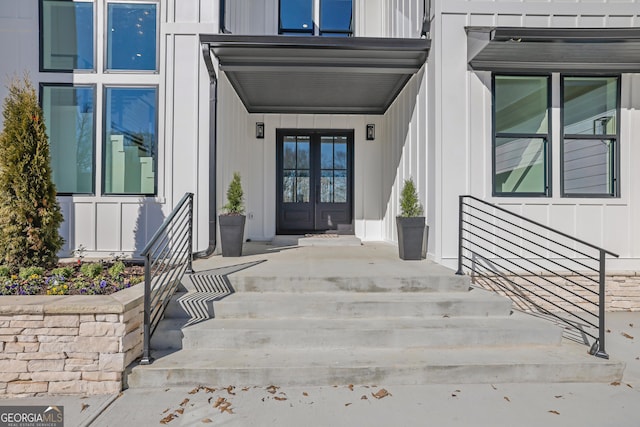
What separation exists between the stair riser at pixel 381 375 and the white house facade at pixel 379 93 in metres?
Result: 1.73

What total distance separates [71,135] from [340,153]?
4521 millimetres

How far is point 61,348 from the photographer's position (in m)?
2.42

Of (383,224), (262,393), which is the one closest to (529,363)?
(262,393)

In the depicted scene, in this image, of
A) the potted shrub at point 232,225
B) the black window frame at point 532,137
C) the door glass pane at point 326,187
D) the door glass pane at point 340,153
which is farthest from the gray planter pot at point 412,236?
the door glass pane at point 340,153

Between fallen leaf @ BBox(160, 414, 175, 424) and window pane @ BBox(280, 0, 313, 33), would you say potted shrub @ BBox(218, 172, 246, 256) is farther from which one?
window pane @ BBox(280, 0, 313, 33)

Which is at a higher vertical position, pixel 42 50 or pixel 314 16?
pixel 314 16

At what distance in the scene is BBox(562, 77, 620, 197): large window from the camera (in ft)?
14.6

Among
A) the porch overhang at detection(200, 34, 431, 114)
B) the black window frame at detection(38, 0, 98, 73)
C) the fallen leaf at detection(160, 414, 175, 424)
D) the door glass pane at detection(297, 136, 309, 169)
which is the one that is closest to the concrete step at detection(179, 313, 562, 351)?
the fallen leaf at detection(160, 414, 175, 424)

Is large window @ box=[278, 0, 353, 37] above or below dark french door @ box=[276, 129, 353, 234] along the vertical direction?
above

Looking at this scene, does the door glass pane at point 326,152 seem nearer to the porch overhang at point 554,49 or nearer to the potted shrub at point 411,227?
the potted shrub at point 411,227

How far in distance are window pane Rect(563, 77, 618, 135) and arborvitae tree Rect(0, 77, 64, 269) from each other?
20.7 feet

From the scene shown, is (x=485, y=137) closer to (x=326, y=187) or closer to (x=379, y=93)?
(x=379, y=93)

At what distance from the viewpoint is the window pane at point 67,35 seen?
15.6 feet

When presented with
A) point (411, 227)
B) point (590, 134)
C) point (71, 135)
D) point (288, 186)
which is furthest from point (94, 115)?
point (590, 134)
